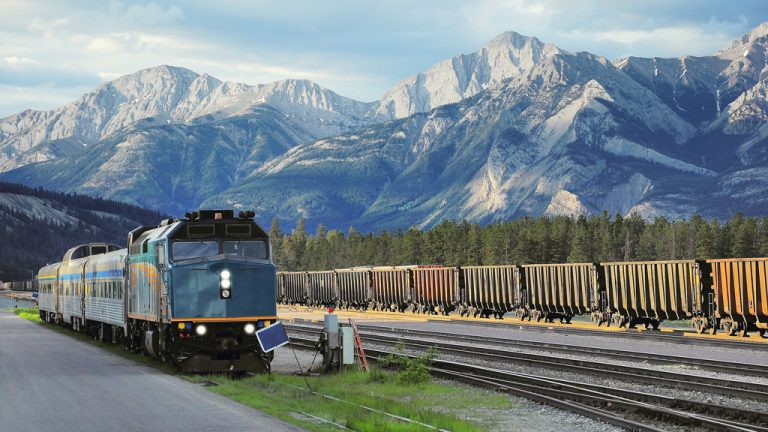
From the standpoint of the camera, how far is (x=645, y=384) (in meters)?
25.5

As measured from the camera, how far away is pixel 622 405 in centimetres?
2034

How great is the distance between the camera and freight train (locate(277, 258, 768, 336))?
145 feet

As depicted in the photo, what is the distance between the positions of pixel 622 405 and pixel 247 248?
12.4 meters

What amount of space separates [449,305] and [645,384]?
51.2m

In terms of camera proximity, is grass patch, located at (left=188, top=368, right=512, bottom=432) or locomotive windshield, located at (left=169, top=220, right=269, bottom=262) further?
locomotive windshield, located at (left=169, top=220, right=269, bottom=262)

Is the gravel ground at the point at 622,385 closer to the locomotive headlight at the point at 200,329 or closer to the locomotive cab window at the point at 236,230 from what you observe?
the locomotive cab window at the point at 236,230

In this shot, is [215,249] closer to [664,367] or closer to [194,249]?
[194,249]

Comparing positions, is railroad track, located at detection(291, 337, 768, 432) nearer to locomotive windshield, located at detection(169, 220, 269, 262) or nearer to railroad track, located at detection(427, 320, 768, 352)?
locomotive windshield, located at detection(169, 220, 269, 262)

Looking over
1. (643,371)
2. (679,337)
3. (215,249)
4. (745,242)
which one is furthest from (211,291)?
(745,242)

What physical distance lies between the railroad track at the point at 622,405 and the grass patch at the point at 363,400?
3.23 ft

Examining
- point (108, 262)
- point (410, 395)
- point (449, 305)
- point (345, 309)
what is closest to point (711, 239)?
point (345, 309)

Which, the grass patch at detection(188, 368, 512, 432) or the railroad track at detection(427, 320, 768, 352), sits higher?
the grass patch at detection(188, 368, 512, 432)

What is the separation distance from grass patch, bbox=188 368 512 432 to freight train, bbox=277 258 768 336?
69.6 ft

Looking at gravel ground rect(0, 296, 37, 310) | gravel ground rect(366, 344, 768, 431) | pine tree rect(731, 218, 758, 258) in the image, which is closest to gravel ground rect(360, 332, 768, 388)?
gravel ground rect(366, 344, 768, 431)
